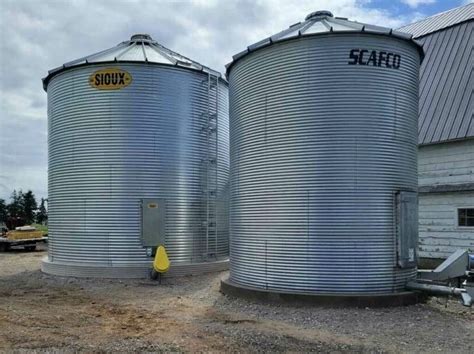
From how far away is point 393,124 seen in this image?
1283cm

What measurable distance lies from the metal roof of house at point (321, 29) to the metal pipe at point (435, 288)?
6135 millimetres

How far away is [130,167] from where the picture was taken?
1819cm

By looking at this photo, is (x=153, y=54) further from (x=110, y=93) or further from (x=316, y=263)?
(x=316, y=263)

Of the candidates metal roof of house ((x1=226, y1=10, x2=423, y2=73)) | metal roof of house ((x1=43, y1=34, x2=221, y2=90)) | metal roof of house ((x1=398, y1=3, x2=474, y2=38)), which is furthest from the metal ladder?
metal roof of house ((x1=398, y1=3, x2=474, y2=38))

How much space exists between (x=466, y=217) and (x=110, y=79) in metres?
13.0

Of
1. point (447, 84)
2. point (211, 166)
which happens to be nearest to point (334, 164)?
point (211, 166)

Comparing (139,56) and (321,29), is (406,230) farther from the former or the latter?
(139,56)

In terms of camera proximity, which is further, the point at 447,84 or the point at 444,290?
the point at 447,84

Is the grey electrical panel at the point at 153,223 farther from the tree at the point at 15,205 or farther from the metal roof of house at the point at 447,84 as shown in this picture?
the tree at the point at 15,205

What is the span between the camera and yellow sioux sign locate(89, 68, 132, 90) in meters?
18.5

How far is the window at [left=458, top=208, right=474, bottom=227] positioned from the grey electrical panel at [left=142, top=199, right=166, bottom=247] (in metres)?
9.93

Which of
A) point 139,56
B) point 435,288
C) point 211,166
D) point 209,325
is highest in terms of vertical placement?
point 139,56

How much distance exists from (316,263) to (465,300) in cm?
328

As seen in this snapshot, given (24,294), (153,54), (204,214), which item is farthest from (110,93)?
(24,294)
